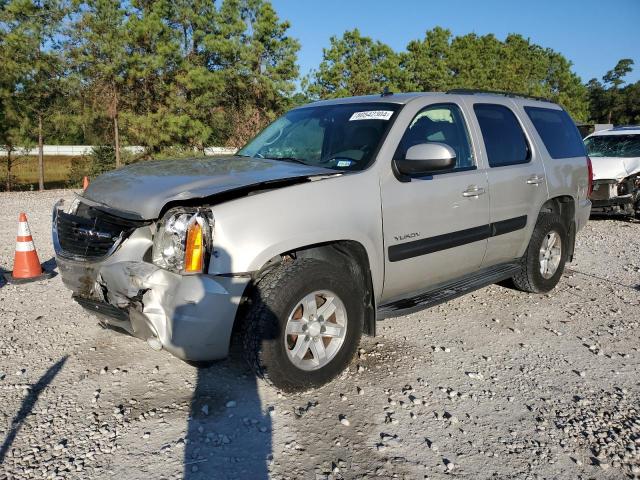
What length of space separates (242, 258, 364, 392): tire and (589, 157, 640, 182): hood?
7.96 metres

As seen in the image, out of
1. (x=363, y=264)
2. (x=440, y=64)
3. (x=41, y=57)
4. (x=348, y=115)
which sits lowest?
(x=363, y=264)

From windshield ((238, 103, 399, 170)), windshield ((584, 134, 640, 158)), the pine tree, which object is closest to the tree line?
the pine tree

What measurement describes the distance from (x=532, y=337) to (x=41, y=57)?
1815 centimetres

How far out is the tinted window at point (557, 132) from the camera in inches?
202

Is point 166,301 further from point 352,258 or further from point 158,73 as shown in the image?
point 158,73

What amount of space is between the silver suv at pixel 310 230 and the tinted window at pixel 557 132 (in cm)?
44

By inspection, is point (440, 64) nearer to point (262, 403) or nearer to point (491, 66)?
point (491, 66)

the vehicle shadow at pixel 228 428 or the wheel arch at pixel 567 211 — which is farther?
the wheel arch at pixel 567 211

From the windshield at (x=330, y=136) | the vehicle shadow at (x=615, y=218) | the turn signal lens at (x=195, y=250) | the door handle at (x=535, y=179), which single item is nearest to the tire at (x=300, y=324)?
the turn signal lens at (x=195, y=250)

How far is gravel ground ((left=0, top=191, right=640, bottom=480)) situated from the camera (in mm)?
2604

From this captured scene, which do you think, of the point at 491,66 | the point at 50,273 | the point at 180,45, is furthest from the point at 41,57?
the point at 491,66

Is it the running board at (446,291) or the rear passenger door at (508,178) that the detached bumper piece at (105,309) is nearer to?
the running board at (446,291)

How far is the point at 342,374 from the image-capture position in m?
3.57

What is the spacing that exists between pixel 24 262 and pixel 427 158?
182 inches
